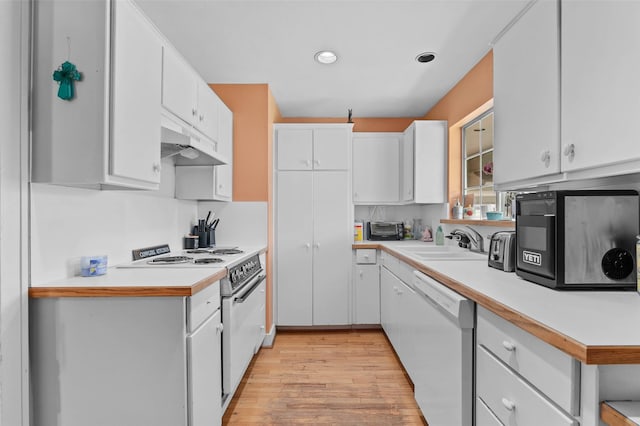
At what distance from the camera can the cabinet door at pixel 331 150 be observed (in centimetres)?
332

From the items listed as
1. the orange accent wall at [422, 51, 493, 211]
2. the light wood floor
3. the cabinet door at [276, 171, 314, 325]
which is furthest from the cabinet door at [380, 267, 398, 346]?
the orange accent wall at [422, 51, 493, 211]

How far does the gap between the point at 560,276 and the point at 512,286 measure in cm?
16

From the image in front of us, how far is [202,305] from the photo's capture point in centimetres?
146

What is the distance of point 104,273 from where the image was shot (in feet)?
5.14

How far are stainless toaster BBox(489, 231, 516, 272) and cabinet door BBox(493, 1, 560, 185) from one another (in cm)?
28

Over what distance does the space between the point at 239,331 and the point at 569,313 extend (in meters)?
1.70

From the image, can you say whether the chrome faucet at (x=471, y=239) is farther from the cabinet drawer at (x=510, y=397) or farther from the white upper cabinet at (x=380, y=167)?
the cabinet drawer at (x=510, y=397)

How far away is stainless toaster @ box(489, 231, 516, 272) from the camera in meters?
1.52

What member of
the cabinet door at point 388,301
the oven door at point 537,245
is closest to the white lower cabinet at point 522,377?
the oven door at point 537,245

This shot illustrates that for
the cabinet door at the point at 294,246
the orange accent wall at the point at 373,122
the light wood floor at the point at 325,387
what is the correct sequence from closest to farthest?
the light wood floor at the point at 325,387 → the cabinet door at the point at 294,246 → the orange accent wall at the point at 373,122

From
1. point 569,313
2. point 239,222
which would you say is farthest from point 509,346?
point 239,222

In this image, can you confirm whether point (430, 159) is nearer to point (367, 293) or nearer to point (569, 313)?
point (367, 293)

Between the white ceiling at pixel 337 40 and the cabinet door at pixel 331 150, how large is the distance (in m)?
0.39

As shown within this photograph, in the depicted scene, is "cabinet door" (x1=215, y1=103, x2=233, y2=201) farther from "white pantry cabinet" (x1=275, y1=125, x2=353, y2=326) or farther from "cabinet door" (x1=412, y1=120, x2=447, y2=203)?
"cabinet door" (x1=412, y1=120, x2=447, y2=203)
